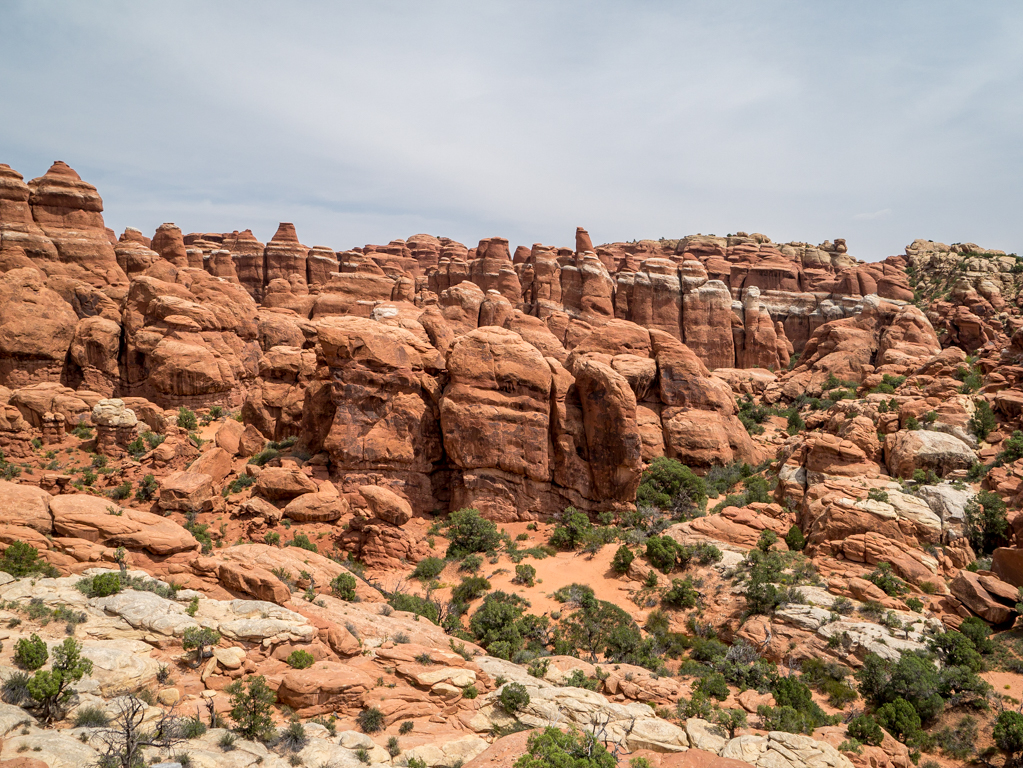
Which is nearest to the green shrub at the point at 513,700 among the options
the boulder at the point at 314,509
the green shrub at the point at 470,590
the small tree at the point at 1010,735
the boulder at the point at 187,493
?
the green shrub at the point at 470,590

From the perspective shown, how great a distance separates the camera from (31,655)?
9820 millimetres

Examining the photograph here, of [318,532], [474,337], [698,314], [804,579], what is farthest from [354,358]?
[698,314]

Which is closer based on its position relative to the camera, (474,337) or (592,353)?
(474,337)

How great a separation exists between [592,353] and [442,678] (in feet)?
87.6

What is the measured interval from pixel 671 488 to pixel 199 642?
2501 centimetres

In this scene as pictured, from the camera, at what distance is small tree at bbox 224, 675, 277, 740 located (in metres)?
10.8

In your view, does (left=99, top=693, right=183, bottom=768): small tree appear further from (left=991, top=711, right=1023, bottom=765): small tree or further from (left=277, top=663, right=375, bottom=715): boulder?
(left=991, top=711, right=1023, bottom=765): small tree

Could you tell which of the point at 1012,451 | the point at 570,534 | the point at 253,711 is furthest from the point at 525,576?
the point at 1012,451

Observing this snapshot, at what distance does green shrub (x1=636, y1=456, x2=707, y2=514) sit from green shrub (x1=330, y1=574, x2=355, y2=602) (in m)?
17.0

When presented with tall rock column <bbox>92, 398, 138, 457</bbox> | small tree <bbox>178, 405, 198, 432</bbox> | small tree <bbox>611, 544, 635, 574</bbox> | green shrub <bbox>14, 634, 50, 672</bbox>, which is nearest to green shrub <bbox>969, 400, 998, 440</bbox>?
small tree <bbox>611, 544, 635, 574</bbox>

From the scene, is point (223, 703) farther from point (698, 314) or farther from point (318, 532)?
point (698, 314)

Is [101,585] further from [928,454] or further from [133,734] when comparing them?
[928,454]

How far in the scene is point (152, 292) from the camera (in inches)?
1512

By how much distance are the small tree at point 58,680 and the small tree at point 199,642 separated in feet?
6.87
